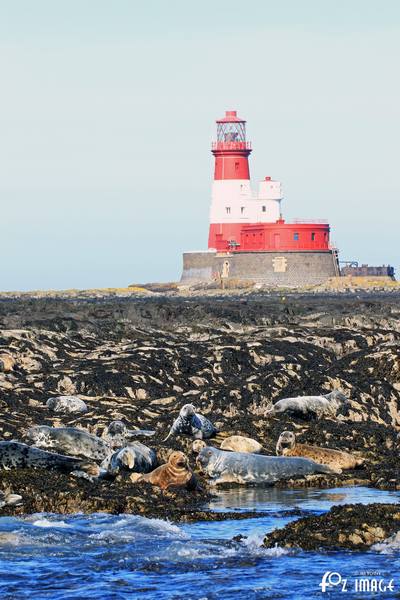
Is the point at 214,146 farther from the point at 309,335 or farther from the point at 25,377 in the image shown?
the point at 25,377

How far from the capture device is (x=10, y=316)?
31.8 m

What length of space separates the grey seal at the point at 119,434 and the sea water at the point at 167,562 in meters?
3.60

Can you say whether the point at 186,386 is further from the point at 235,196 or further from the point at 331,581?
the point at 235,196

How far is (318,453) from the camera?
15.1 metres

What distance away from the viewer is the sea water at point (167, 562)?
365 inches

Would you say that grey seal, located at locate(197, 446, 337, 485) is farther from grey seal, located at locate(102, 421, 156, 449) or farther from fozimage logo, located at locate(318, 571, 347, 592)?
fozimage logo, located at locate(318, 571, 347, 592)

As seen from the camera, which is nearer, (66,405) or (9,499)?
(9,499)

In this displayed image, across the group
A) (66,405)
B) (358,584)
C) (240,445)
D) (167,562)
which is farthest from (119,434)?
(358,584)

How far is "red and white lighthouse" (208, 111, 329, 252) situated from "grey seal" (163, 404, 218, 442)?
60.0 m

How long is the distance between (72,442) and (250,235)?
61888 millimetres

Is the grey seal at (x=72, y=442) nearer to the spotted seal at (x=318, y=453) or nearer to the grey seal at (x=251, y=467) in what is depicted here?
the grey seal at (x=251, y=467)

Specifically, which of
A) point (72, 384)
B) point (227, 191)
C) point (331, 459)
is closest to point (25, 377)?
point (72, 384)

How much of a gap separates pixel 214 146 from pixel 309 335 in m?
54.0

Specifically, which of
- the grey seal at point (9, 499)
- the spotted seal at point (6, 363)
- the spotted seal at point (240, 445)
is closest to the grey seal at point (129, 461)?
the spotted seal at point (240, 445)
